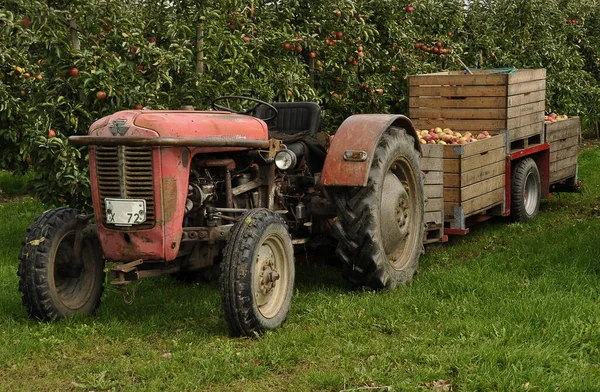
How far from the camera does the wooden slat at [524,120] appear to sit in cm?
827

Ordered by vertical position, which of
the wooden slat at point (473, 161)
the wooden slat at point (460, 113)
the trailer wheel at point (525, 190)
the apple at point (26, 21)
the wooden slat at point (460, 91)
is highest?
the apple at point (26, 21)

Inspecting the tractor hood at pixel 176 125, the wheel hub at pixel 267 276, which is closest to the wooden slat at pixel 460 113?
the tractor hood at pixel 176 125

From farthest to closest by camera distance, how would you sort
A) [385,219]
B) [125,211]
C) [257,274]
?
[385,219] < [257,274] < [125,211]

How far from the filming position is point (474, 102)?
8289mm

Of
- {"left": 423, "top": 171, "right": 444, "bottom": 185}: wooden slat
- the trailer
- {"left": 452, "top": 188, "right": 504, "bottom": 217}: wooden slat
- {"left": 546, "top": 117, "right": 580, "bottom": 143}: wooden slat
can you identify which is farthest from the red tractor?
{"left": 546, "top": 117, "right": 580, "bottom": 143}: wooden slat

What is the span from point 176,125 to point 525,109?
455 cm

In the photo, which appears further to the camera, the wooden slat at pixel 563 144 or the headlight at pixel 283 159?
the wooden slat at pixel 563 144

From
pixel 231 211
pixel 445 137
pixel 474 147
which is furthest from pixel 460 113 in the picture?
pixel 231 211

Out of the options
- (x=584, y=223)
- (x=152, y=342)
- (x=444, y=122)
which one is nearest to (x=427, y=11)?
(x=444, y=122)

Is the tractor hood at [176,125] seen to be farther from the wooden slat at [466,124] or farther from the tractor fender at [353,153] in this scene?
the wooden slat at [466,124]

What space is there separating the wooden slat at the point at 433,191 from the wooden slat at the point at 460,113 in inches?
51.9

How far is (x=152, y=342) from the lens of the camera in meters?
5.20

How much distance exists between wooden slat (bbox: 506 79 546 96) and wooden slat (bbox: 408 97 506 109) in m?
0.13

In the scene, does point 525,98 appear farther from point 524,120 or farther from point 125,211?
point 125,211
